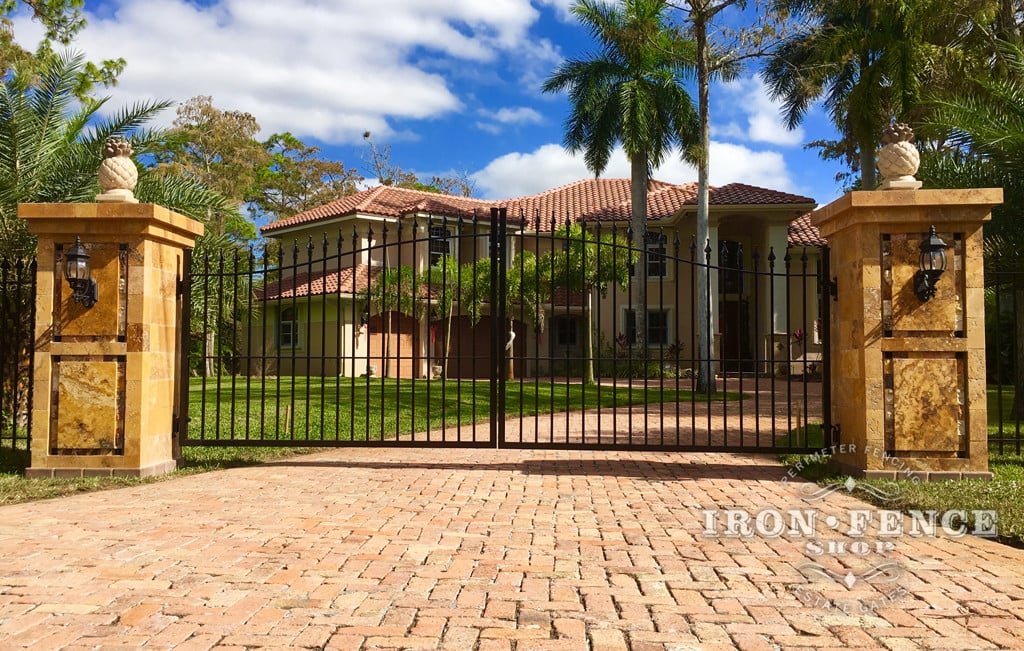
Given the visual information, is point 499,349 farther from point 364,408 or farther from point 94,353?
point 364,408

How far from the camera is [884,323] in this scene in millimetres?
6734

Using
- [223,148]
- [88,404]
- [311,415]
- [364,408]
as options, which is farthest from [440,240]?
[223,148]

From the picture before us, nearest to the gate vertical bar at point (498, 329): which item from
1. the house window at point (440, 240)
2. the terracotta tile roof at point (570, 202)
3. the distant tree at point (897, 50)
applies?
the house window at point (440, 240)

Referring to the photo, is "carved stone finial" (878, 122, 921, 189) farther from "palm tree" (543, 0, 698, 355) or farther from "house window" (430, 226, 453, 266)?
"palm tree" (543, 0, 698, 355)

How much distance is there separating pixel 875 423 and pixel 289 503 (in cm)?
513

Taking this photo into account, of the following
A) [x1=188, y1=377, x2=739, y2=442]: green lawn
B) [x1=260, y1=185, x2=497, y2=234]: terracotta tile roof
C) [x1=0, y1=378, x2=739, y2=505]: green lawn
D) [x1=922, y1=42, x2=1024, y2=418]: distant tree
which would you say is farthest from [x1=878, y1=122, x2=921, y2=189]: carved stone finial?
[x1=260, y1=185, x2=497, y2=234]: terracotta tile roof

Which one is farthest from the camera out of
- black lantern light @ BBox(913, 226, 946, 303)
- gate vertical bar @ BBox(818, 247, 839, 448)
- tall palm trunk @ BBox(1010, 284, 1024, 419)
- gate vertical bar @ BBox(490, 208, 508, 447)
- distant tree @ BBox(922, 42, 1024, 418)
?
distant tree @ BBox(922, 42, 1024, 418)

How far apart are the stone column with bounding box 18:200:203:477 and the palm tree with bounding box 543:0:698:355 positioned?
17.8 m

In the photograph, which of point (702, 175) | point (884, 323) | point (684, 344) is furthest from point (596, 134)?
point (884, 323)

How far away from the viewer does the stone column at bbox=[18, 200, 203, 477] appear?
275 inches

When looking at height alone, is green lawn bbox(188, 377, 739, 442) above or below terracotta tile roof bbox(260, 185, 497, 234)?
below

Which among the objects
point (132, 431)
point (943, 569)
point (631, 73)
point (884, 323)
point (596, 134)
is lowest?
point (943, 569)

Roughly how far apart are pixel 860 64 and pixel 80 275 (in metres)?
22.0

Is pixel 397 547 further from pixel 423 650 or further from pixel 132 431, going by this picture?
pixel 132 431
